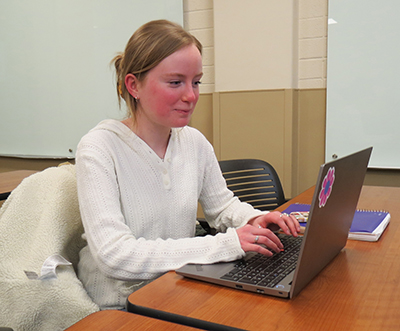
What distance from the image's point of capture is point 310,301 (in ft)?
2.36

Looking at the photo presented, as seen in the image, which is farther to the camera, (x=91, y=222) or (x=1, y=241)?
(x=1, y=241)

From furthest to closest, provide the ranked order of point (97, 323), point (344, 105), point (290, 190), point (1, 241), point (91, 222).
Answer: point (290, 190), point (344, 105), point (1, 241), point (91, 222), point (97, 323)

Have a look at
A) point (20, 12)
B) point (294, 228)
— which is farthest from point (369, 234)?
point (20, 12)

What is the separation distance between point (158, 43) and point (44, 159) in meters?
2.96

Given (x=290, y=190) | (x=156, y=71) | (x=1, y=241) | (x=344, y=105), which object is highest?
(x=156, y=71)

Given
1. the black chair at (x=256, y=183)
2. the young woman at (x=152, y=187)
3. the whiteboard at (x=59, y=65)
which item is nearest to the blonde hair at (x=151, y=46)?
the young woman at (x=152, y=187)

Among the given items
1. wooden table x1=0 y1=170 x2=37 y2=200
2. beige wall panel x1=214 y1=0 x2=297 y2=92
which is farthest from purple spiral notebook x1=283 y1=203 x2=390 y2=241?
beige wall panel x1=214 y1=0 x2=297 y2=92

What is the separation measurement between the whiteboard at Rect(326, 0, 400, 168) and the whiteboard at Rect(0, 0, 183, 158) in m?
1.21

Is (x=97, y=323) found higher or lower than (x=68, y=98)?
lower

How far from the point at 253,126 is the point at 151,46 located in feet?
6.36

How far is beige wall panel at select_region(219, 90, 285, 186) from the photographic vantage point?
2906 millimetres

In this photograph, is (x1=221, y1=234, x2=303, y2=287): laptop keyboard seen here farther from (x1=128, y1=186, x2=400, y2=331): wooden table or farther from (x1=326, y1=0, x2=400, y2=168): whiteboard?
(x1=326, y1=0, x2=400, y2=168): whiteboard

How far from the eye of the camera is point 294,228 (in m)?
1.03

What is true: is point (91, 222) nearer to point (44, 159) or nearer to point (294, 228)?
point (294, 228)
